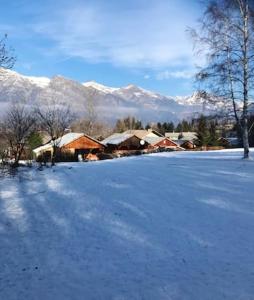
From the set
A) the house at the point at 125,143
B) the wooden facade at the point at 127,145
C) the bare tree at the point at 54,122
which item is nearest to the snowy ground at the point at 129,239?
the bare tree at the point at 54,122

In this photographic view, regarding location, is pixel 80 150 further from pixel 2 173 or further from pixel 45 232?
pixel 45 232

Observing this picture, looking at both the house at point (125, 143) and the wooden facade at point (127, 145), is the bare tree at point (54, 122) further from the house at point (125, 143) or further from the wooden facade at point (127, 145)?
the wooden facade at point (127, 145)

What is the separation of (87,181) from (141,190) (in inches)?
105

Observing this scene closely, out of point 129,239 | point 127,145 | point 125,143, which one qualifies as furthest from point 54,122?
point 127,145

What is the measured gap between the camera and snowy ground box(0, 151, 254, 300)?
5.87 meters

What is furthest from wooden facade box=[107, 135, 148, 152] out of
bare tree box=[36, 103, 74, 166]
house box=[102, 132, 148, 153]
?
bare tree box=[36, 103, 74, 166]

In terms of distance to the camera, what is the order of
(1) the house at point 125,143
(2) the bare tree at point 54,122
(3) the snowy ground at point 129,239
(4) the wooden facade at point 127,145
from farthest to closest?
(4) the wooden facade at point 127,145
(1) the house at point 125,143
(2) the bare tree at point 54,122
(3) the snowy ground at point 129,239

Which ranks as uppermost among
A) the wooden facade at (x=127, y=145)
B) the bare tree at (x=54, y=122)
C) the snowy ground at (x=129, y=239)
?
the bare tree at (x=54, y=122)

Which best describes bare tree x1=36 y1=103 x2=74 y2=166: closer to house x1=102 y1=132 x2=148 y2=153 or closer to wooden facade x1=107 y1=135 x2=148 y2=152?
house x1=102 y1=132 x2=148 y2=153

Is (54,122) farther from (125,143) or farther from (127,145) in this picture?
(127,145)

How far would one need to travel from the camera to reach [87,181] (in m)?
14.0

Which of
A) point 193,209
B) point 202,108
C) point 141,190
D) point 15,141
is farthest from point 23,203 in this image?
point 15,141

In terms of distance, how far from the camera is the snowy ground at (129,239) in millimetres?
5867

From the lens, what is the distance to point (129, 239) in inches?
314
